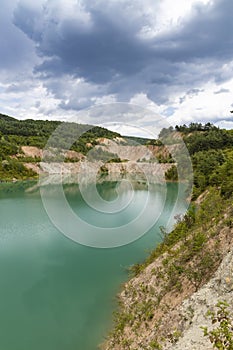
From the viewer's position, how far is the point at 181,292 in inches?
449

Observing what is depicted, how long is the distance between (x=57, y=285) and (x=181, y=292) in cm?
804

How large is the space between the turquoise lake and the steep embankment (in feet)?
3.98

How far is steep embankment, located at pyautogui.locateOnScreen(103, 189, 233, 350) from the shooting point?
8.41 meters

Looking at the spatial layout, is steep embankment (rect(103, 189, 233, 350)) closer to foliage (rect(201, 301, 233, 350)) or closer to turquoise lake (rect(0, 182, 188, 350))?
turquoise lake (rect(0, 182, 188, 350))

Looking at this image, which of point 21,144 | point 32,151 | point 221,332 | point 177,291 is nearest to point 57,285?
point 177,291

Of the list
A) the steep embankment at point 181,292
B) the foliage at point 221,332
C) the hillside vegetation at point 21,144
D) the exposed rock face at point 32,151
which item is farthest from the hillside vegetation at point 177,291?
the exposed rock face at point 32,151

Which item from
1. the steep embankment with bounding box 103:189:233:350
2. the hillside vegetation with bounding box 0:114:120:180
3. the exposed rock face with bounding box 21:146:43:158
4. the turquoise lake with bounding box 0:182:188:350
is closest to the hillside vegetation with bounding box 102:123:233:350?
the steep embankment with bounding box 103:189:233:350

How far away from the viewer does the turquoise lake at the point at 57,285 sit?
40.9 feet

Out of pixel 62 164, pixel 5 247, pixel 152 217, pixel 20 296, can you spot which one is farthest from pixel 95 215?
pixel 62 164

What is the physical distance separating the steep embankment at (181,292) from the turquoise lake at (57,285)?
121 centimetres

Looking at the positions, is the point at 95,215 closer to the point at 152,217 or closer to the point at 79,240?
the point at 152,217

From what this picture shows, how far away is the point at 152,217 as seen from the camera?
31000 millimetres

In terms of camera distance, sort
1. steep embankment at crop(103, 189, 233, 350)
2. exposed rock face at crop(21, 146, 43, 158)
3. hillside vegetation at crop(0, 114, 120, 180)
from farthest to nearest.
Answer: exposed rock face at crop(21, 146, 43, 158), hillside vegetation at crop(0, 114, 120, 180), steep embankment at crop(103, 189, 233, 350)

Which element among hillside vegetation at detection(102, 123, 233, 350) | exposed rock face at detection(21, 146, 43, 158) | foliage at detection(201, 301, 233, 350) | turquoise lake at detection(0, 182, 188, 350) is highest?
exposed rock face at detection(21, 146, 43, 158)
